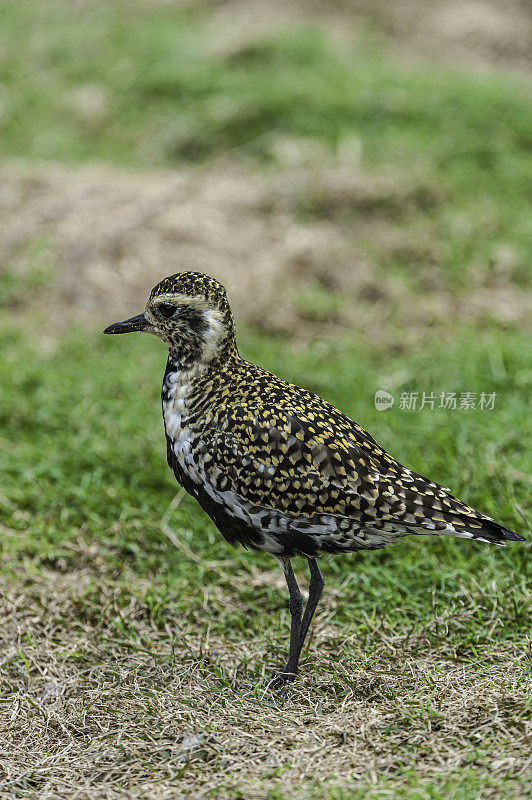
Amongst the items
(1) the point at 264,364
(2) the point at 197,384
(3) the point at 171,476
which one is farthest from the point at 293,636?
(1) the point at 264,364

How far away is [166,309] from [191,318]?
0.40ft

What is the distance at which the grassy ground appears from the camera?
12.1 ft

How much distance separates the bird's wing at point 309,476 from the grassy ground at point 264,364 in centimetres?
76

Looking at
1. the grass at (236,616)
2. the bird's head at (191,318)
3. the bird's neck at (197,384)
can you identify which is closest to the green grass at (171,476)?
the grass at (236,616)

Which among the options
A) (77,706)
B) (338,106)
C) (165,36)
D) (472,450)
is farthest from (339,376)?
(165,36)

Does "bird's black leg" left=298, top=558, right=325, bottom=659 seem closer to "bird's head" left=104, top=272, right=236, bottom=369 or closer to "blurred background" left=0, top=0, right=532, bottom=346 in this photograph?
"bird's head" left=104, top=272, right=236, bottom=369

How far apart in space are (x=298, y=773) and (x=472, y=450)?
2866mm

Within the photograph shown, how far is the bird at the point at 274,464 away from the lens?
151 inches

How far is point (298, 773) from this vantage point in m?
3.44

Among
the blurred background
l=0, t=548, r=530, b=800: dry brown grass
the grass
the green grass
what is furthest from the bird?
the blurred background

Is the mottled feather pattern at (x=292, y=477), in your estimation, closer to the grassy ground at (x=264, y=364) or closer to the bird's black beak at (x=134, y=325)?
the bird's black beak at (x=134, y=325)

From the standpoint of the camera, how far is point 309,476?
12.6 ft

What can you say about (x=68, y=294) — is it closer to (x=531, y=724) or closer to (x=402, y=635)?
(x=402, y=635)

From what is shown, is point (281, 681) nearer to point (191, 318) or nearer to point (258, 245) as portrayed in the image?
point (191, 318)
